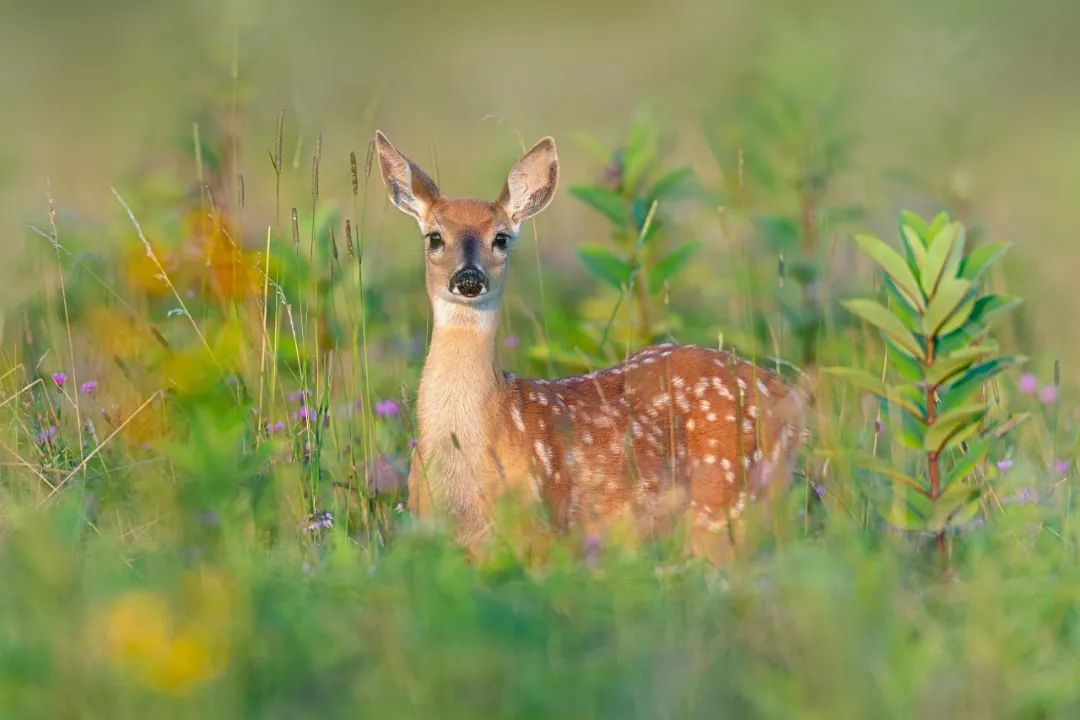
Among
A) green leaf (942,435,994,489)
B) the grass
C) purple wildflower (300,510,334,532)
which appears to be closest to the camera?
the grass

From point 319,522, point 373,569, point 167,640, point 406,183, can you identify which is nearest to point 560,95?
point 406,183

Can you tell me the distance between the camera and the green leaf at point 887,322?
433cm

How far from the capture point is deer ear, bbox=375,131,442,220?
247 inches

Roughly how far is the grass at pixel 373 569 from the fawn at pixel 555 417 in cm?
21

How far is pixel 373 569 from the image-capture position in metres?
4.36

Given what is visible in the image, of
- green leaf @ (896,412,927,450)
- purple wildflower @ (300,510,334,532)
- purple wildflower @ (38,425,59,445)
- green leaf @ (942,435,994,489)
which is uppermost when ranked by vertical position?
green leaf @ (896,412,927,450)

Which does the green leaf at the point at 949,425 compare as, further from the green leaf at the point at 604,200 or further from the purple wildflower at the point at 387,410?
the green leaf at the point at 604,200

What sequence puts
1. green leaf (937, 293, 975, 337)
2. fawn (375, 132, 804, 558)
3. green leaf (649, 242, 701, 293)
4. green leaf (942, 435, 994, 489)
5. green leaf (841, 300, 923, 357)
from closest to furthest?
green leaf (841, 300, 923, 357), green leaf (937, 293, 975, 337), green leaf (942, 435, 994, 489), fawn (375, 132, 804, 558), green leaf (649, 242, 701, 293)

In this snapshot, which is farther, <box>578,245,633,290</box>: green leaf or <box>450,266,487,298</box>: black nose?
<box>578,245,633,290</box>: green leaf

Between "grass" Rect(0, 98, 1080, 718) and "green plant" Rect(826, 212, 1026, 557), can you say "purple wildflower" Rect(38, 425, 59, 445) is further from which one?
"green plant" Rect(826, 212, 1026, 557)

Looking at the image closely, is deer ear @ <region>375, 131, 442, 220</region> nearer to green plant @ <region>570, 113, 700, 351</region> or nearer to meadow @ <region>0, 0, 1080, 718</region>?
meadow @ <region>0, 0, 1080, 718</region>

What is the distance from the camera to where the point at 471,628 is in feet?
11.7

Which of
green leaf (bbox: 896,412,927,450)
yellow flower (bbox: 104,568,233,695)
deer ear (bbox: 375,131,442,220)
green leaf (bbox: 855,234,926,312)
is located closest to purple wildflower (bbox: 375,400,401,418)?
deer ear (bbox: 375,131,442,220)

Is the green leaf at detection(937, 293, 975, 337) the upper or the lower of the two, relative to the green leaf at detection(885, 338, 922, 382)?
upper
